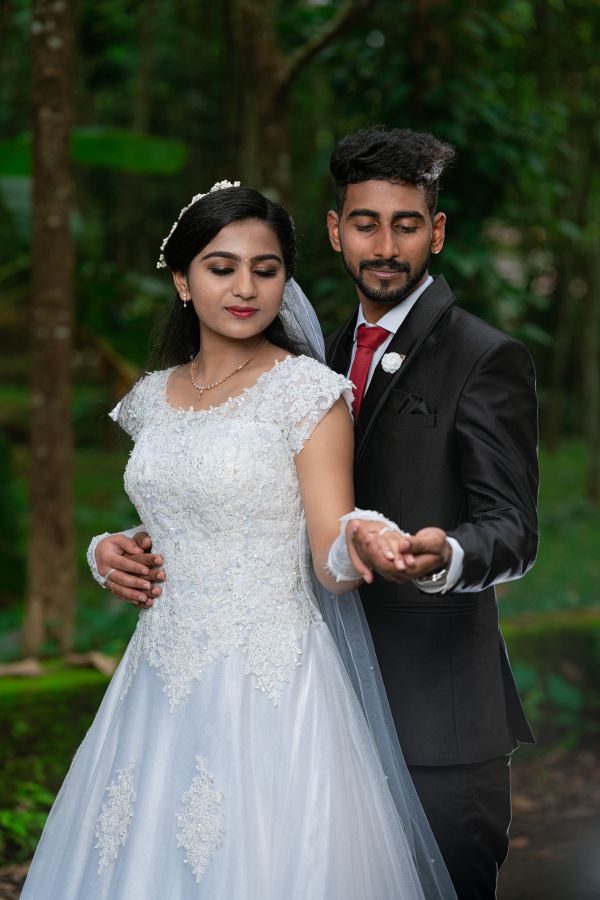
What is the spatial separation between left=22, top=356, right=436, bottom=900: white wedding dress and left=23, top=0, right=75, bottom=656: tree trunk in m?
2.64

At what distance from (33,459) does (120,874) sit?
3.08 m

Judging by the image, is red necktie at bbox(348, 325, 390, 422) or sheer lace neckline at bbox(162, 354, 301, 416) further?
red necktie at bbox(348, 325, 390, 422)

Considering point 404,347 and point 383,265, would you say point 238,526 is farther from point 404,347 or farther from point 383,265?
point 383,265

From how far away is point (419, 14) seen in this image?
6.03 meters

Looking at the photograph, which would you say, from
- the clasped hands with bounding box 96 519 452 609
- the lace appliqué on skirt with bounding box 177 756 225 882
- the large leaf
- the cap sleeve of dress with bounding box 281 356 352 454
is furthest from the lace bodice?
the large leaf

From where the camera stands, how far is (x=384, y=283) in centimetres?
291

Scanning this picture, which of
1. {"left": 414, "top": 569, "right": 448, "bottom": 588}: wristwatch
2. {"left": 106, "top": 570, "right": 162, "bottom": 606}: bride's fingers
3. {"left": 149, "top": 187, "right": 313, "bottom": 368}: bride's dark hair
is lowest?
{"left": 106, "top": 570, "right": 162, "bottom": 606}: bride's fingers

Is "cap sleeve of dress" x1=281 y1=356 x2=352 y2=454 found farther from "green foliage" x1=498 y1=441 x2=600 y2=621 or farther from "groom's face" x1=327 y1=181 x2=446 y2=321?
"green foliage" x1=498 y1=441 x2=600 y2=621

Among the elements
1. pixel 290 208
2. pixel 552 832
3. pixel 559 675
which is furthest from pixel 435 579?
pixel 559 675

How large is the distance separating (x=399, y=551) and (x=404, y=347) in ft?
2.65

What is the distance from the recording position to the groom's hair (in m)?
2.83

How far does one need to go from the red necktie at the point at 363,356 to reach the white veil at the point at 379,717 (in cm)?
42

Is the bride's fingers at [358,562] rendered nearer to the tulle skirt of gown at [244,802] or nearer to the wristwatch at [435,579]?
the wristwatch at [435,579]

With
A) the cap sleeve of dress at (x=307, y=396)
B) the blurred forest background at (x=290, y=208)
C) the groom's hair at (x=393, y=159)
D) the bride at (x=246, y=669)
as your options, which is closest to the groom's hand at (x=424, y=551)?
the bride at (x=246, y=669)
